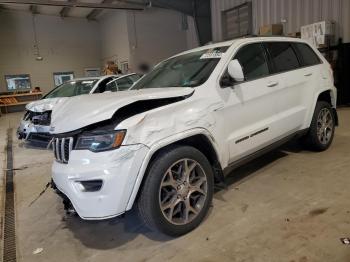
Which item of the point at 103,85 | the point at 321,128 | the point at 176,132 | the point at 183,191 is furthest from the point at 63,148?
the point at 103,85

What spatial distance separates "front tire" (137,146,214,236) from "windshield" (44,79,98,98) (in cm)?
508

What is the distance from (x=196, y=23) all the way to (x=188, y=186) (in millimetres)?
12962

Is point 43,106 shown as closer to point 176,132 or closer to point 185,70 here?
point 185,70

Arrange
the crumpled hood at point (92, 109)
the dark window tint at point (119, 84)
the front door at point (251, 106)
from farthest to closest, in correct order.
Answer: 1. the dark window tint at point (119, 84)
2. the front door at point (251, 106)
3. the crumpled hood at point (92, 109)

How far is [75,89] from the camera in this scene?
724 cm

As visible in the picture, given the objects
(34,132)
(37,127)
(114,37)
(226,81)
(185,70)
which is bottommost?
(34,132)

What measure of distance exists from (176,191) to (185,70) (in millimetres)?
1307

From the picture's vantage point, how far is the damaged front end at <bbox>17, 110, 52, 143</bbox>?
234 inches

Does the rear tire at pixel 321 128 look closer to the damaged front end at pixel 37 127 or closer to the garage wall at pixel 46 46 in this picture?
the damaged front end at pixel 37 127

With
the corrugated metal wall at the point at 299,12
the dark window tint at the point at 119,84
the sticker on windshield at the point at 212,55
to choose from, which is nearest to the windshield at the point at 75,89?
the dark window tint at the point at 119,84

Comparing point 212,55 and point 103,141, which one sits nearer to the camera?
point 103,141

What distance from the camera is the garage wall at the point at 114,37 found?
14961 mm

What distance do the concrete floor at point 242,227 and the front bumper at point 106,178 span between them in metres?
0.44

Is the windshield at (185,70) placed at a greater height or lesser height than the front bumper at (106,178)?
greater
